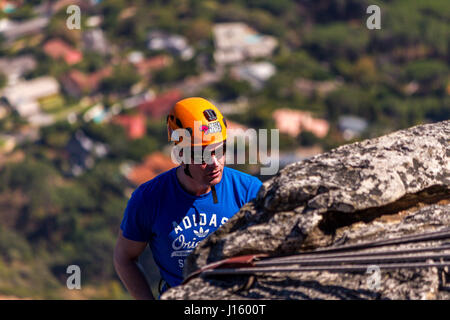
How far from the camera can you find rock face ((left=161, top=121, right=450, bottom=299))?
219 centimetres

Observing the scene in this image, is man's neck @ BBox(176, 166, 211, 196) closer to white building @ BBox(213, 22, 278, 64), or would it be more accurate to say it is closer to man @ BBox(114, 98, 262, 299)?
man @ BBox(114, 98, 262, 299)

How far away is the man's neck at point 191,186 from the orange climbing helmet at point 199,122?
0.15m

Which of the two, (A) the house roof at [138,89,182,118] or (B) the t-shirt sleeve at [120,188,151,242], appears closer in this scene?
→ (B) the t-shirt sleeve at [120,188,151,242]

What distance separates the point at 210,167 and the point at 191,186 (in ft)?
0.42

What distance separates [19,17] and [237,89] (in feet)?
100.0

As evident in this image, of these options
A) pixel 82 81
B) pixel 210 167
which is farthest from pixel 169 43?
pixel 210 167

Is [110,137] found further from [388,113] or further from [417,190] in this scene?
[417,190]

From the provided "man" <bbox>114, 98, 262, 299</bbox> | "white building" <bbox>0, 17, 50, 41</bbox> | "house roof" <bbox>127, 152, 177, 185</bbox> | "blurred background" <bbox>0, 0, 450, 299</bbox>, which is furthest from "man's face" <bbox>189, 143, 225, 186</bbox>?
"white building" <bbox>0, 17, 50, 41</bbox>

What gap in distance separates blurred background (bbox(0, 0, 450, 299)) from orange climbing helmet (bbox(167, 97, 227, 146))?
1309 inches

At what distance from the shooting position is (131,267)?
313 centimetres

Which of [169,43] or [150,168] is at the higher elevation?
[169,43]

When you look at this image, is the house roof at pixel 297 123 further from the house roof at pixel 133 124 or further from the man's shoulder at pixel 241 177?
the man's shoulder at pixel 241 177

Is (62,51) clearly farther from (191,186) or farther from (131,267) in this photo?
(191,186)
